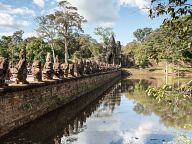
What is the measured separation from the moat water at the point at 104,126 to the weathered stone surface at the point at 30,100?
363 mm

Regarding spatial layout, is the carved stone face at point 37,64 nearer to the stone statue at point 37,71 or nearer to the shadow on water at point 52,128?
the stone statue at point 37,71

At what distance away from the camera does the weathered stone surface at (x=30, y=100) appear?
12328 mm

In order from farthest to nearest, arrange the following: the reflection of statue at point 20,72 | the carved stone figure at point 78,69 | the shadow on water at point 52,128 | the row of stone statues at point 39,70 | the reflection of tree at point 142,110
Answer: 1. the carved stone figure at point 78,69
2. the reflection of tree at point 142,110
3. the reflection of statue at point 20,72
4. the row of stone statues at point 39,70
5. the shadow on water at point 52,128

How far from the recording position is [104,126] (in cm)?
1551

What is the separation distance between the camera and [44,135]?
12.7 meters

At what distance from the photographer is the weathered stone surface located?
485 inches

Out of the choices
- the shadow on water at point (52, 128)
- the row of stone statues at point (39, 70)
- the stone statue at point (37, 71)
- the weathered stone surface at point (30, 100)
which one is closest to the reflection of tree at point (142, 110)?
the shadow on water at point (52, 128)

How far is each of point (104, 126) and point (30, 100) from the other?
11.5 ft

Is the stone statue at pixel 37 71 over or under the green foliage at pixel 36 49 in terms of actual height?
under

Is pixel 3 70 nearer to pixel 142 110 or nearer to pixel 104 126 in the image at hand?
pixel 104 126

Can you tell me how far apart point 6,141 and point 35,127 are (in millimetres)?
2495

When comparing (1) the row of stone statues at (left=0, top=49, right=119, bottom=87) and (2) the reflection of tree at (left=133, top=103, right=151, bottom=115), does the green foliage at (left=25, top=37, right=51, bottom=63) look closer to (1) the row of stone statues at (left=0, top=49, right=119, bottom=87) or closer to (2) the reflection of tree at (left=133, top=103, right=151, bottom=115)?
(1) the row of stone statues at (left=0, top=49, right=119, bottom=87)

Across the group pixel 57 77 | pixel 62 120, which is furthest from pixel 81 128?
pixel 57 77

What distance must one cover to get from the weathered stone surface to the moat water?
1.19 ft
